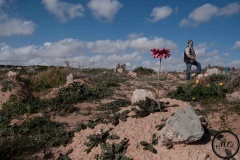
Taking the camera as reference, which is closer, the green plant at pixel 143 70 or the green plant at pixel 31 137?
the green plant at pixel 31 137

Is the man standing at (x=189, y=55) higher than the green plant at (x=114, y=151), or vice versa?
the man standing at (x=189, y=55)

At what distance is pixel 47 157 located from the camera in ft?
20.4

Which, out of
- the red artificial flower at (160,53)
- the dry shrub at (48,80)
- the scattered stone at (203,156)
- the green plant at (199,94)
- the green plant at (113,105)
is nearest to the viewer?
the scattered stone at (203,156)

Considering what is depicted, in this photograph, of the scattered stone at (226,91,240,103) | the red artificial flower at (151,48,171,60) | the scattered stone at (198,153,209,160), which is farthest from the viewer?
the scattered stone at (226,91,240,103)

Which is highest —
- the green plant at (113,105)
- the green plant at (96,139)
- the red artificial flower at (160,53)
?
the red artificial flower at (160,53)

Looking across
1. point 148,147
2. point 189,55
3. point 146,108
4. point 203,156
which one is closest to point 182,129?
point 203,156

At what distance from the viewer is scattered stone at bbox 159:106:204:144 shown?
516 centimetres

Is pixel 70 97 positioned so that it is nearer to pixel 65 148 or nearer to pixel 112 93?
pixel 112 93

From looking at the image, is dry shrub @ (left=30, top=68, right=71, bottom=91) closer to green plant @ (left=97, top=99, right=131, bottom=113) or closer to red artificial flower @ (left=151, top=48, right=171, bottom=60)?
green plant @ (left=97, top=99, right=131, bottom=113)

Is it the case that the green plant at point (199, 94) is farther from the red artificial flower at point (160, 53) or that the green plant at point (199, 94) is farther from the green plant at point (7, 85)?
the green plant at point (7, 85)

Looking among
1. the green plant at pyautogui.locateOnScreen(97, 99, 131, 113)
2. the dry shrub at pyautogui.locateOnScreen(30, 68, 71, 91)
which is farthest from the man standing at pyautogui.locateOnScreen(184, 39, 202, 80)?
the dry shrub at pyautogui.locateOnScreen(30, 68, 71, 91)

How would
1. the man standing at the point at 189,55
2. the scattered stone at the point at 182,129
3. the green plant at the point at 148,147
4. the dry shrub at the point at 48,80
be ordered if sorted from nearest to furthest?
1. the scattered stone at the point at 182,129
2. the green plant at the point at 148,147
3. the dry shrub at the point at 48,80
4. the man standing at the point at 189,55

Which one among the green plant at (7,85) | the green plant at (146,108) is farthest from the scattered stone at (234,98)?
the green plant at (7,85)

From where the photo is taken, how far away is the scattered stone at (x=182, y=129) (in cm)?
516
